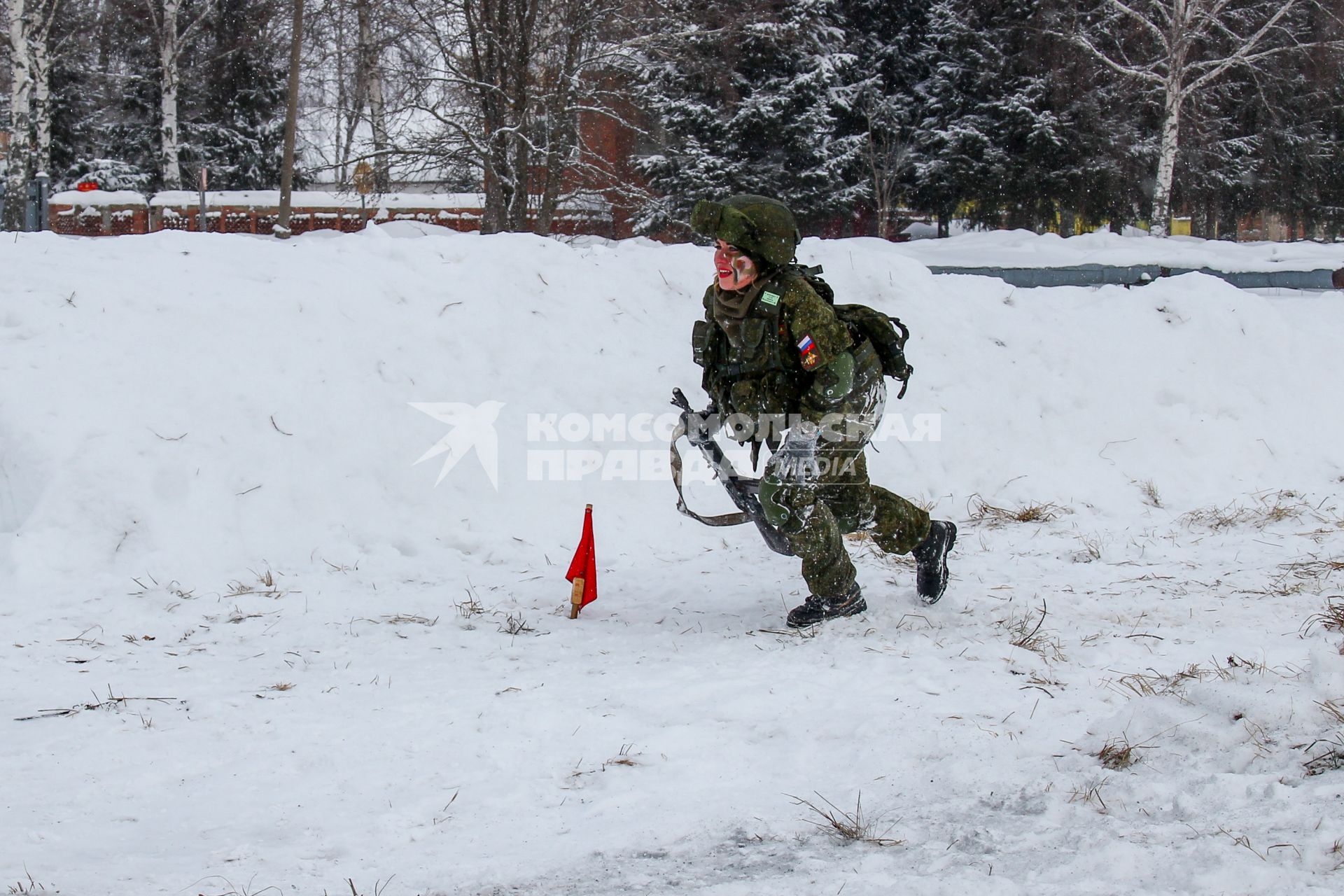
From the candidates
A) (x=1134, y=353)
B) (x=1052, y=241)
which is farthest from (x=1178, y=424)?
(x=1052, y=241)

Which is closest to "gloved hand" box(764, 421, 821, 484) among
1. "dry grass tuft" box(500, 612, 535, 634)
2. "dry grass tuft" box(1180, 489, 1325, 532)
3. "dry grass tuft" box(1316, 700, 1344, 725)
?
"dry grass tuft" box(500, 612, 535, 634)

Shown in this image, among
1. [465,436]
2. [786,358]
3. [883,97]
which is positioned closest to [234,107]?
[883,97]

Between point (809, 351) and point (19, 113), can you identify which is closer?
point (809, 351)

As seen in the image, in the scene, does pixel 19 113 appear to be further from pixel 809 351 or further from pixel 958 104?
pixel 958 104

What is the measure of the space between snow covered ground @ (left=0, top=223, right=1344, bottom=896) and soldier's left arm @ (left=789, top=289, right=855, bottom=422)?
1.00m

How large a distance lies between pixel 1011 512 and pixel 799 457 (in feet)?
9.72

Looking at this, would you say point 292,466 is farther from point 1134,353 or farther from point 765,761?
point 1134,353

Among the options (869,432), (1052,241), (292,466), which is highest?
(1052,241)

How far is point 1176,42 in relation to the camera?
943 inches

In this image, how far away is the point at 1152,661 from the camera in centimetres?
439

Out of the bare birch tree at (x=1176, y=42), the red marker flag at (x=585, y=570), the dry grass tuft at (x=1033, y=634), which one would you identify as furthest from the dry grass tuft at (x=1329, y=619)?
the bare birch tree at (x=1176, y=42)

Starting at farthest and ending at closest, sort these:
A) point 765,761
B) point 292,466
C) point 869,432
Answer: point 292,466, point 869,432, point 765,761

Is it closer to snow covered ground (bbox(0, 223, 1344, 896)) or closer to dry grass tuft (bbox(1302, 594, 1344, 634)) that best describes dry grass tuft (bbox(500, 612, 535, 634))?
snow covered ground (bbox(0, 223, 1344, 896))

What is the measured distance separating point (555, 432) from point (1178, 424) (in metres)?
4.56
